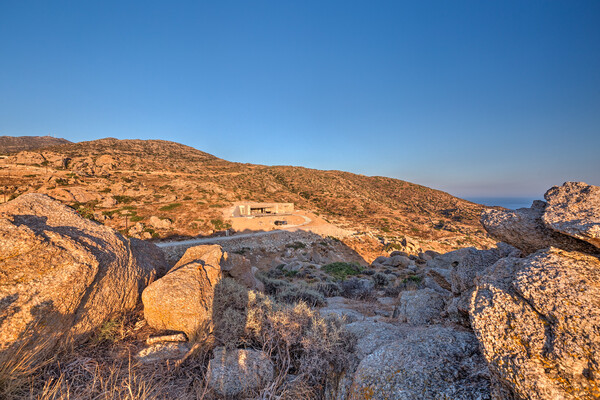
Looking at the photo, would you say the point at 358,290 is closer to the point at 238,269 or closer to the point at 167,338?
the point at 238,269

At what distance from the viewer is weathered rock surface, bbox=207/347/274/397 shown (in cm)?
307

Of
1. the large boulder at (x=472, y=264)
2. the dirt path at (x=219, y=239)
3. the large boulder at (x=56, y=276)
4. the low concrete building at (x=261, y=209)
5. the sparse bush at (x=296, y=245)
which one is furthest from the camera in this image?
the low concrete building at (x=261, y=209)

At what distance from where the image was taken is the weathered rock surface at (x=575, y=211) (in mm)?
2384

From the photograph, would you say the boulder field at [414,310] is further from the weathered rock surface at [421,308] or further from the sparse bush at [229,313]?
the sparse bush at [229,313]

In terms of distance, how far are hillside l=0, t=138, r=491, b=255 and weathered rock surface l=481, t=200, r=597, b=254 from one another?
997 inches

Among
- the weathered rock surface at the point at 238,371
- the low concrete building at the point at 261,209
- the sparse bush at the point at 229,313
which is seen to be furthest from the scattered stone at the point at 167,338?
the low concrete building at the point at 261,209

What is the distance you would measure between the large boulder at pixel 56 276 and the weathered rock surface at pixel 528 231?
6.09 m

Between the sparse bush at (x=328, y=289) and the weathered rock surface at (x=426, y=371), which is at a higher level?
the weathered rock surface at (x=426, y=371)

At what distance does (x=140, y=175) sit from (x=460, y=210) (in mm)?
65400

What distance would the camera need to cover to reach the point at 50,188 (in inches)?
1219

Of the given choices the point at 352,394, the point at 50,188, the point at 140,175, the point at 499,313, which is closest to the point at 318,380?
the point at 352,394

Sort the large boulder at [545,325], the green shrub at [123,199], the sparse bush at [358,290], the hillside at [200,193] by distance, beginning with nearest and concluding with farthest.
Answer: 1. the large boulder at [545,325]
2. the sparse bush at [358,290]
3. the hillside at [200,193]
4. the green shrub at [123,199]

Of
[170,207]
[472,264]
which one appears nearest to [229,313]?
[472,264]

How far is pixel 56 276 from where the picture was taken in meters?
3.30
